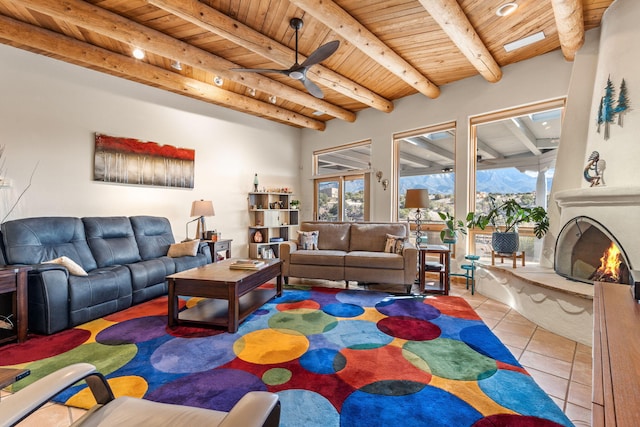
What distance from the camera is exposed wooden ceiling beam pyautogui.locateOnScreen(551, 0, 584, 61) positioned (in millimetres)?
2508

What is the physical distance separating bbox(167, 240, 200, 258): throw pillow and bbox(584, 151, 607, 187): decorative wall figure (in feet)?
15.2

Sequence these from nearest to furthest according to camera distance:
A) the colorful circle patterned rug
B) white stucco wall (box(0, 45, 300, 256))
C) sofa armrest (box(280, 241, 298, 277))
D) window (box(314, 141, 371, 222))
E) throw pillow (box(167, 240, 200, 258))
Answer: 1. the colorful circle patterned rug
2. white stucco wall (box(0, 45, 300, 256))
3. throw pillow (box(167, 240, 200, 258))
4. sofa armrest (box(280, 241, 298, 277))
5. window (box(314, 141, 371, 222))

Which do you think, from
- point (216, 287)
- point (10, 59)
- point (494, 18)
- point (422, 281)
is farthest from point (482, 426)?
point (10, 59)

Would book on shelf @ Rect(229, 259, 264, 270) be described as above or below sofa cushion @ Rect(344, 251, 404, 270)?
above

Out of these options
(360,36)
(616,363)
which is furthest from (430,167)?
(616,363)

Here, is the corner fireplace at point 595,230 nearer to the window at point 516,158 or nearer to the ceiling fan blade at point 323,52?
the window at point 516,158

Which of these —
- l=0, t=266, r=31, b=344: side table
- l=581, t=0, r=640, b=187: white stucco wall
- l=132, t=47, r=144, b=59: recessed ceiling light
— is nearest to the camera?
l=0, t=266, r=31, b=344: side table

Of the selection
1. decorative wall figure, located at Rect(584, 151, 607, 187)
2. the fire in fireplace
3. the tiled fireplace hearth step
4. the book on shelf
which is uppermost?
decorative wall figure, located at Rect(584, 151, 607, 187)

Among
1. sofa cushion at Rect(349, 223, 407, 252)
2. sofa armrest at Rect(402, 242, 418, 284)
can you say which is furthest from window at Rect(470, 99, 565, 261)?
sofa armrest at Rect(402, 242, 418, 284)

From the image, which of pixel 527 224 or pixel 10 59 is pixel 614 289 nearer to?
pixel 527 224

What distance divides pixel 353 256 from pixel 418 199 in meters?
1.25

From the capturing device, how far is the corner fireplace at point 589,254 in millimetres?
2541

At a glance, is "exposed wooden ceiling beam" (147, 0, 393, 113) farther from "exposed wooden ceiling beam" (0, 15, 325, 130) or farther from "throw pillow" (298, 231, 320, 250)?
"throw pillow" (298, 231, 320, 250)

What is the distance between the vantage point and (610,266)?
2619 mm
